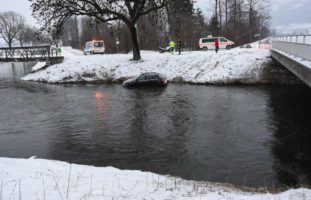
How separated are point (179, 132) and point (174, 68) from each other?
22.7m

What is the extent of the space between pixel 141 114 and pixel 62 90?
16.0 metres

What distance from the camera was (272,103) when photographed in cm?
2369

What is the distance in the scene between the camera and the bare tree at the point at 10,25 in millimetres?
120500

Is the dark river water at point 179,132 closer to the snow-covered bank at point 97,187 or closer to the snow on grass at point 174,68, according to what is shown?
the snow-covered bank at point 97,187

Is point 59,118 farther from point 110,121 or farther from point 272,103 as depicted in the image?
point 272,103

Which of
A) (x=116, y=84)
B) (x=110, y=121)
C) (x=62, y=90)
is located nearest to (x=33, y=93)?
(x=62, y=90)

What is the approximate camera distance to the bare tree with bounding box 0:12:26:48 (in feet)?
395

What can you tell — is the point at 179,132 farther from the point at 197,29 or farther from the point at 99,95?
the point at 197,29

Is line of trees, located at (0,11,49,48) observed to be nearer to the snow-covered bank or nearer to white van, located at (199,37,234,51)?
white van, located at (199,37,234,51)

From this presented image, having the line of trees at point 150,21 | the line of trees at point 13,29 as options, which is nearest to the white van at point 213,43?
the line of trees at point 150,21

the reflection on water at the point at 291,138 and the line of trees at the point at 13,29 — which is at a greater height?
the line of trees at the point at 13,29

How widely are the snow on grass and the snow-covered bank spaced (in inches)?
1030

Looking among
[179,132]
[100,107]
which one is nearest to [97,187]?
[179,132]

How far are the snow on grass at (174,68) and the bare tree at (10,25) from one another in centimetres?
8559
